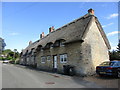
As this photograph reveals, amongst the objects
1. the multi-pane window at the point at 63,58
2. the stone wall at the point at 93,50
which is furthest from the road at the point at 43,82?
Answer: the multi-pane window at the point at 63,58

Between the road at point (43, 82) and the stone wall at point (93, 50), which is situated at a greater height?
the stone wall at point (93, 50)

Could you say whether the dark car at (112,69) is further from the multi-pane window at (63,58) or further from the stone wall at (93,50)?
the multi-pane window at (63,58)

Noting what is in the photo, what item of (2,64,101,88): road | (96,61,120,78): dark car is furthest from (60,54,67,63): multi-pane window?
(96,61,120,78): dark car

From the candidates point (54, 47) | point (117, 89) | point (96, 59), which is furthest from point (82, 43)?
point (117, 89)

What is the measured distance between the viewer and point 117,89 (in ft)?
27.4

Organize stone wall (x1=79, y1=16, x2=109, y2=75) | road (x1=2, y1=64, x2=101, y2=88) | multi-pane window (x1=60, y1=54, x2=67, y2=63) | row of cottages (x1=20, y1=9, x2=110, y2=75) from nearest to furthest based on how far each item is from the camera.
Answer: road (x1=2, y1=64, x2=101, y2=88) < stone wall (x1=79, y1=16, x2=109, y2=75) < row of cottages (x1=20, y1=9, x2=110, y2=75) < multi-pane window (x1=60, y1=54, x2=67, y2=63)

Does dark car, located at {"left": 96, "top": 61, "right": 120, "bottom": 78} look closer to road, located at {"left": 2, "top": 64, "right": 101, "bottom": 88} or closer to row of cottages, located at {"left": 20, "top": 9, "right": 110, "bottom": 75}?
road, located at {"left": 2, "top": 64, "right": 101, "bottom": 88}

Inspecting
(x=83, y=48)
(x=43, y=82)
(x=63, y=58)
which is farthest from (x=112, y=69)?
(x=63, y=58)

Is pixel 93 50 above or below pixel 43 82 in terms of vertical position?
above

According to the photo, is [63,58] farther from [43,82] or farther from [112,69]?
[43,82]

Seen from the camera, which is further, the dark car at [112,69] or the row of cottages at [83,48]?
the row of cottages at [83,48]

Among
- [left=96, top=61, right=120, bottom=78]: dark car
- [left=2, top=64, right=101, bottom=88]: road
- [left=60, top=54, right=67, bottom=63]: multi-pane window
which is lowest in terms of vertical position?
[left=2, top=64, right=101, bottom=88]: road

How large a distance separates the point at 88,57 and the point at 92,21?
4.74 metres

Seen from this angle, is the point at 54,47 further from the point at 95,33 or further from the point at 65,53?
the point at 95,33
